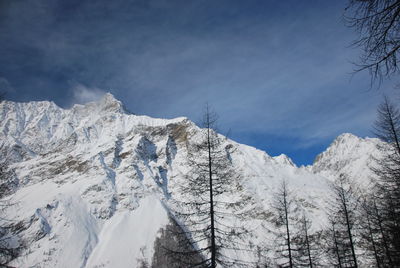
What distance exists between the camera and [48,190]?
187500 mm

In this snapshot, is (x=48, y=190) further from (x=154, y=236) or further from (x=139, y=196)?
(x=154, y=236)

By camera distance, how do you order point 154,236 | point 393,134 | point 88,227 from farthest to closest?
point 88,227, point 154,236, point 393,134

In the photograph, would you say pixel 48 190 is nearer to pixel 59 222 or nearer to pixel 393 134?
pixel 59 222

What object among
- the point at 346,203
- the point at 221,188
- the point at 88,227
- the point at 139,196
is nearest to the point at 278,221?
the point at 346,203

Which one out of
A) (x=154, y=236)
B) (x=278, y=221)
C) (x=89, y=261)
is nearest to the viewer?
(x=278, y=221)

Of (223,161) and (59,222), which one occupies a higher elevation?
(59,222)

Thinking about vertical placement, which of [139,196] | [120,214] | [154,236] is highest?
[139,196]

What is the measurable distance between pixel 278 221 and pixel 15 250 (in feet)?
46.4

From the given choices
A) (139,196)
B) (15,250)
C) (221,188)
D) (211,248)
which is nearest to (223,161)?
(221,188)

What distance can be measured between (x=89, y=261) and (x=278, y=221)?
140397mm

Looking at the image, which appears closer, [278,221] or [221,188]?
[221,188]

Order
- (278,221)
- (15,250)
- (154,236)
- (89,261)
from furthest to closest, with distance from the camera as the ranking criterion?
(154,236) → (89,261) → (278,221) → (15,250)

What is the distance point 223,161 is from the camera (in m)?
12.5

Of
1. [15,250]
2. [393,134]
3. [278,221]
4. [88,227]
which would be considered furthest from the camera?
[88,227]
